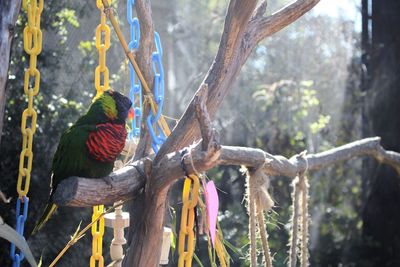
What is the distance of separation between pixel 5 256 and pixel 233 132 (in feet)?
4.52

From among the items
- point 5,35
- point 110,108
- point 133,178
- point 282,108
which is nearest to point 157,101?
point 110,108

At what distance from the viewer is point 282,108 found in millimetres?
3307

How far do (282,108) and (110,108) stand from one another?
2231 millimetres

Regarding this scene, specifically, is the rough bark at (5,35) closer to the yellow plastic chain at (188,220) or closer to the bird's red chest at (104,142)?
the bird's red chest at (104,142)

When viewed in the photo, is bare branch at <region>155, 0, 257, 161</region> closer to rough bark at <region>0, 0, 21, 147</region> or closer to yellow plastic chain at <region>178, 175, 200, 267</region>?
yellow plastic chain at <region>178, 175, 200, 267</region>

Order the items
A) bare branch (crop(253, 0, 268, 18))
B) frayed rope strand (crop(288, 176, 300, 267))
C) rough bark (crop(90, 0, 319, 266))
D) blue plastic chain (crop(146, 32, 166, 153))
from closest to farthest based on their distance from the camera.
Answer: rough bark (crop(90, 0, 319, 266)), blue plastic chain (crop(146, 32, 166, 153)), bare branch (crop(253, 0, 268, 18)), frayed rope strand (crop(288, 176, 300, 267))

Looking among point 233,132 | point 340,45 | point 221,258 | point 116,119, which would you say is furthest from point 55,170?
point 340,45

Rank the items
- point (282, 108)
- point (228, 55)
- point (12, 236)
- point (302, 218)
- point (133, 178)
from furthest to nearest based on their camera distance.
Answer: point (282, 108)
point (302, 218)
point (228, 55)
point (133, 178)
point (12, 236)

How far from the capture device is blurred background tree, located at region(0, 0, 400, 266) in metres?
2.39

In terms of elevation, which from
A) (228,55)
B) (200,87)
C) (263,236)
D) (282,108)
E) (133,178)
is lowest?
(263,236)

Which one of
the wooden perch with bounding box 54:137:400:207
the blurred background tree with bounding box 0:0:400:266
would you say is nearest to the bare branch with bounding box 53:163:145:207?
the wooden perch with bounding box 54:137:400:207

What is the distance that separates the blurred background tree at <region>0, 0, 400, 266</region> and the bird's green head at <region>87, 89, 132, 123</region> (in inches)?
49.7

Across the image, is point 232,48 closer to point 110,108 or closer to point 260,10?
point 260,10

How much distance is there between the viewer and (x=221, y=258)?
116 centimetres
